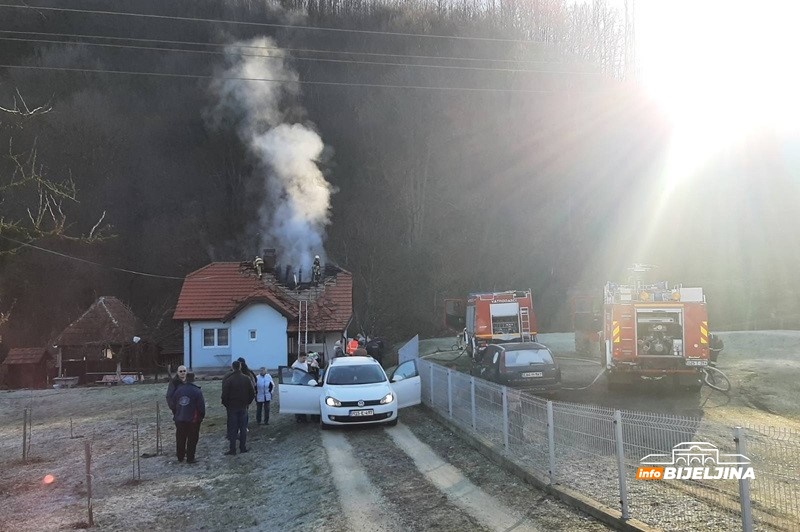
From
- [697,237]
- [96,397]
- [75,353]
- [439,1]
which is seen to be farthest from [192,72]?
[697,237]

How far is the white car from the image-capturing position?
42.7ft

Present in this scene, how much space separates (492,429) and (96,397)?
18.2 metres

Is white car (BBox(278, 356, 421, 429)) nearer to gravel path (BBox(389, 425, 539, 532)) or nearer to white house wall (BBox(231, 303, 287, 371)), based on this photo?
gravel path (BBox(389, 425, 539, 532))

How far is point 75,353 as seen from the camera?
37.6 meters

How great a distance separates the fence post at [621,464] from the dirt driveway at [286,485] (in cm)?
32

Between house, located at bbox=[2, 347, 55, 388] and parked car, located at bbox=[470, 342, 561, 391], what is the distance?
29545 millimetres

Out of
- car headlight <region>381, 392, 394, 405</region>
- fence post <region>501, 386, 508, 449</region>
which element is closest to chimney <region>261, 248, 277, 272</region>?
car headlight <region>381, 392, 394, 405</region>

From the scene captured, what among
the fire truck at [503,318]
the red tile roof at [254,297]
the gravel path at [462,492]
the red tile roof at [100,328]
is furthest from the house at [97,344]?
the gravel path at [462,492]

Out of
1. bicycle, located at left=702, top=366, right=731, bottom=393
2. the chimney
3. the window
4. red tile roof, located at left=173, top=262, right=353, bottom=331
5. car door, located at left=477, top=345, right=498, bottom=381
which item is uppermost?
the chimney

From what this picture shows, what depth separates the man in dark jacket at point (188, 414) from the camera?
445 inches

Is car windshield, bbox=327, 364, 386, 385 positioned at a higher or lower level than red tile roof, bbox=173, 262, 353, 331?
lower

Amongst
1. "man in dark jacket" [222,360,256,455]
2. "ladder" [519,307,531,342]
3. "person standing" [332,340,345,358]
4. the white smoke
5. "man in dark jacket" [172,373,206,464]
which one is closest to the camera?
"man in dark jacket" [172,373,206,464]

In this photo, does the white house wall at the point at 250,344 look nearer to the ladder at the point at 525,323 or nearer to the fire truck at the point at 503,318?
the fire truck at the point at 503,318

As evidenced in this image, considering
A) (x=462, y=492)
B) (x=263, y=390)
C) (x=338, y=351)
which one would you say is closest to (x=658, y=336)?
(x=263, y=390)
